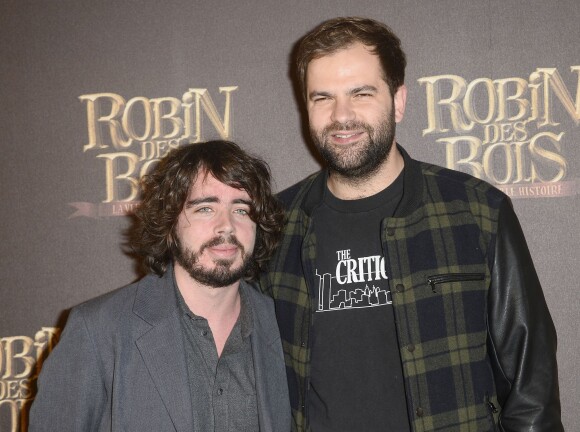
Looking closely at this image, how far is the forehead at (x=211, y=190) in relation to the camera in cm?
232

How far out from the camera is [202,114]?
3.13 m

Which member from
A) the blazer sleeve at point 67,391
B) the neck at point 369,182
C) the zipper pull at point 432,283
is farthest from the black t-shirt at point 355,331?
the blazer sleeve at point 67,391

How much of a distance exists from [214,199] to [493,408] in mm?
1332

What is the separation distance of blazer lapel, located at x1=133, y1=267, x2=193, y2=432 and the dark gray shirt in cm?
5

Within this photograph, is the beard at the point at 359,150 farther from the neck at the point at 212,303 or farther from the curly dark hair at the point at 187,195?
the neck at the point at 212,303

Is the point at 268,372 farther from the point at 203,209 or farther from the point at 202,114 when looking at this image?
the point at 202,114

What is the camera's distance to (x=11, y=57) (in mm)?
3195

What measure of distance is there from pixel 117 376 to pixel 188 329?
311mm

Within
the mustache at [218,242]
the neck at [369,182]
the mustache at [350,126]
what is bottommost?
the mustache at [218,242]

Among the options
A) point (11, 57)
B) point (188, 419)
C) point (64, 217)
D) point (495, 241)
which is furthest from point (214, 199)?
point (11, 57)

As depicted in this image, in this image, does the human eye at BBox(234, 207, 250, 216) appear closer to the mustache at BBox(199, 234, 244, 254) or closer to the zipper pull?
the mustache at BBox(199, 234, 244, 254)

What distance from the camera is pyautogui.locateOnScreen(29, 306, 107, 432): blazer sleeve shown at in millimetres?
2027

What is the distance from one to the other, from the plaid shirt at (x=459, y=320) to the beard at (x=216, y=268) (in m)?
0.27

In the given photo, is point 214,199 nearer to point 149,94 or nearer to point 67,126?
point 149,94
